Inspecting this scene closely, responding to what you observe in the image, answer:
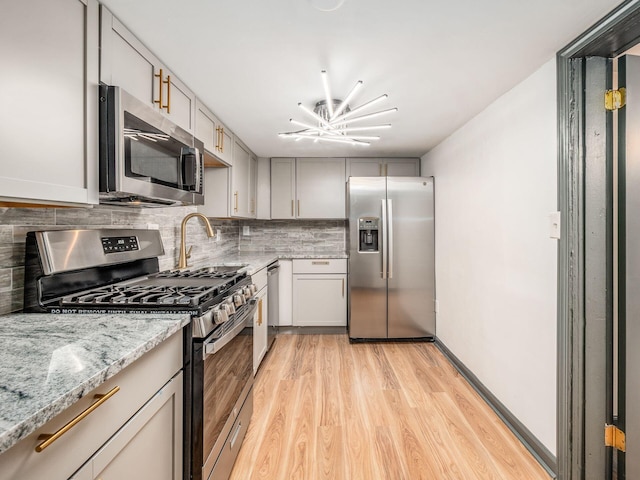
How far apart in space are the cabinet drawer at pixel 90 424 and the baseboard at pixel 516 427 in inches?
73.0

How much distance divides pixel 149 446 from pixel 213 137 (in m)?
2.04

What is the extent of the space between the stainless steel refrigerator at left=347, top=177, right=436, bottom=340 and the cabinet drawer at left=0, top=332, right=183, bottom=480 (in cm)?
250

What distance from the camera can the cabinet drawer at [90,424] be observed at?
0.57 metres

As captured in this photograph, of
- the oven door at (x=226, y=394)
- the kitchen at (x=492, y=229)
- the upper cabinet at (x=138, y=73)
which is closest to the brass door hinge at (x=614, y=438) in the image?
the kitchen at (x=492, y=229)

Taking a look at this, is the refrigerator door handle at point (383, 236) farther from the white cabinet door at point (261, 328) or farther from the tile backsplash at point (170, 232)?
the white cabinet door at point (261, 328)

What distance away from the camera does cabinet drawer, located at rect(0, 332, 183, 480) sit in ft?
1.88

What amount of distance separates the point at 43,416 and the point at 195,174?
1378 millimetres

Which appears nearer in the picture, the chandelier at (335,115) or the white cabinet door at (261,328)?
the chandelier at (335,115)

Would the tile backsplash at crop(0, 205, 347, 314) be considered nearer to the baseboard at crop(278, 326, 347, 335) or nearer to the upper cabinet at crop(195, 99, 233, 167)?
the upper cabinet at crop(195, 99, 233, 167)

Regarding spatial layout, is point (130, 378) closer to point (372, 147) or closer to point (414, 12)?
point (414, 12)

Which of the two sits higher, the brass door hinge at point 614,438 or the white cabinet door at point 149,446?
the white cabinet door at point 149,446

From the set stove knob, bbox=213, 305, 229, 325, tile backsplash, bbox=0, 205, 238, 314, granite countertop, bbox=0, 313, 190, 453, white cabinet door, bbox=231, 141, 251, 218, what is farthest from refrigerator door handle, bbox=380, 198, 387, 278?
granite countertop, bbox=0, 313, 190, 453

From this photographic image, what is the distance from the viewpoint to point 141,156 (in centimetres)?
138

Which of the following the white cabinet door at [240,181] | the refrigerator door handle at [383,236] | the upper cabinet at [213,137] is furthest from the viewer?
the refrigerator door handle at [383,236]
